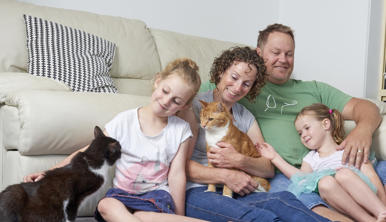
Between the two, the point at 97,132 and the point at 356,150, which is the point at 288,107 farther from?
the point at 97,132

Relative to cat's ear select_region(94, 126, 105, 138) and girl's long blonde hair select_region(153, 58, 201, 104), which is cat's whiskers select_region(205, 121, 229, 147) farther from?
cat's ear select_region(94, 126, 105, 138)

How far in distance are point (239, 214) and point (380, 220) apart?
19.6 inches

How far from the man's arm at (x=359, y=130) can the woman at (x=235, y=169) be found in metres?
0.35

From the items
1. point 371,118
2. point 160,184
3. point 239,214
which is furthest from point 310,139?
point 160,184

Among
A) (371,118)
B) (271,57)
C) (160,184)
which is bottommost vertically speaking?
(160,184)

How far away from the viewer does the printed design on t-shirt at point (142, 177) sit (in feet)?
4.71

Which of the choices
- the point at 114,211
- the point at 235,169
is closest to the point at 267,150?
the point at 235,169

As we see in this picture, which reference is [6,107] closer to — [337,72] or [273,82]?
[273,82]

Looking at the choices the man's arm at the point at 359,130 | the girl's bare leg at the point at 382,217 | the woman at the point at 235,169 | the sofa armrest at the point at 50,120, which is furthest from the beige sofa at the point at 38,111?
the girl's bare leg at the point at 382,217

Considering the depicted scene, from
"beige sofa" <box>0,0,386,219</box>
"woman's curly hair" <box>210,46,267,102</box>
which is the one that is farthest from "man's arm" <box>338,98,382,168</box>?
"woman's curly hair" <box>210,46,267,102</box>

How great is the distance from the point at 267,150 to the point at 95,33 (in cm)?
129

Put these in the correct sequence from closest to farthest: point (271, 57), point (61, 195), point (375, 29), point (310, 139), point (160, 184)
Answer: point (61, 195), point (160, 184), point (310, 139), point (271, 57), point (375, 29)

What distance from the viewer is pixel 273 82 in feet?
6.84

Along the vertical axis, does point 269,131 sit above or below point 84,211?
above
